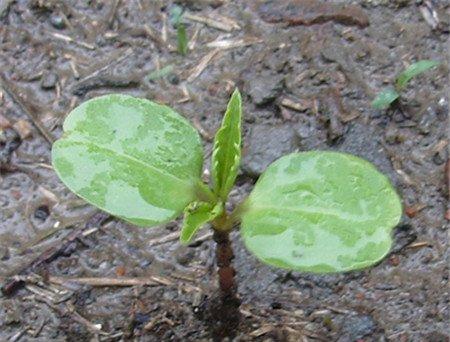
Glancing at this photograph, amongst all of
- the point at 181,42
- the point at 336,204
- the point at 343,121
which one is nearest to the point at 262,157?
the point at 343,121

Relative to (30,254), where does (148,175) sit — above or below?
above

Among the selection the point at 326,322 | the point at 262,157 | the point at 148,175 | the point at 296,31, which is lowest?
the point at 326,322

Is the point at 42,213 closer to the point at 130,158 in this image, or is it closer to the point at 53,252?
the point at 53,252

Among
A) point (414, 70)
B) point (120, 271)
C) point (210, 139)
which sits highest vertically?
point (414, 70)

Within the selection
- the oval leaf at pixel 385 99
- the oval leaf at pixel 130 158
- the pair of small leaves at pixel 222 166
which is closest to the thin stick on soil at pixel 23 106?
the oval leaf at pixel 130 158

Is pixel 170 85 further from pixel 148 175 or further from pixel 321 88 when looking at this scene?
pixel 148 175

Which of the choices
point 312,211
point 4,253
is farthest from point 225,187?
point 4,253

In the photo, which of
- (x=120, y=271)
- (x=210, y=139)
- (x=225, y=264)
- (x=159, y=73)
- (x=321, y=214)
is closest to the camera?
(x=321, y=214)
